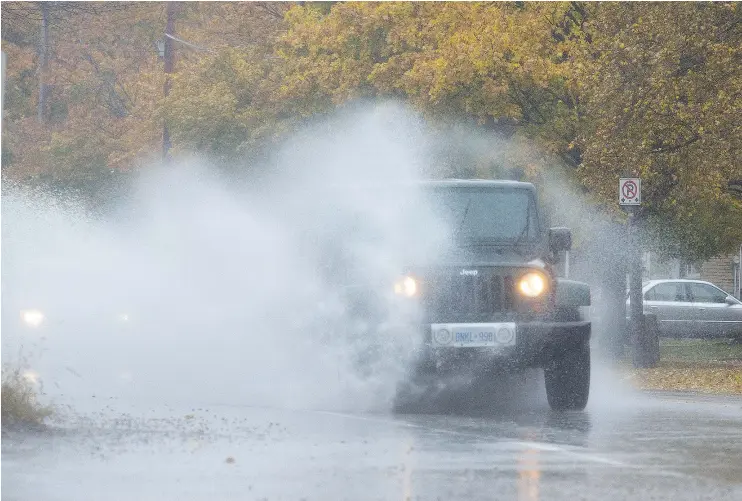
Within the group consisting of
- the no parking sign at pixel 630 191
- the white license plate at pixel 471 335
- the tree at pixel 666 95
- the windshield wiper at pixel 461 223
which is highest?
the tree at pixel 666 95

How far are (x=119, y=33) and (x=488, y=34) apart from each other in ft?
115

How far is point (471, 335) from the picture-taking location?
12.8m

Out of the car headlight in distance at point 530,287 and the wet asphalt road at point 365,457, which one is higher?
the car headlight in distance at point 530,287

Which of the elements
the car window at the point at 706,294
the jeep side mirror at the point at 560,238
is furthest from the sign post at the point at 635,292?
the car window at the point at 706,294

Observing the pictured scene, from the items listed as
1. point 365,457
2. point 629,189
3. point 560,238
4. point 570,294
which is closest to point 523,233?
point 560,238

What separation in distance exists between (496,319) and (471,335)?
0.30m

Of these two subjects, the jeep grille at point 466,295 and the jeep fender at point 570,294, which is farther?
the jeep fender at point 570,294

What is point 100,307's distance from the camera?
1975 cm

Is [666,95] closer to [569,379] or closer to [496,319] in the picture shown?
[569,379]

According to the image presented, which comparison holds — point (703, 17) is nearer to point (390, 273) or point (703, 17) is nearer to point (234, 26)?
point (390, 273)

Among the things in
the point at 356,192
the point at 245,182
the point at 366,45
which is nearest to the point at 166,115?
the point at 245,182

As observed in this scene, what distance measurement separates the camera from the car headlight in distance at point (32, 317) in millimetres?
18562

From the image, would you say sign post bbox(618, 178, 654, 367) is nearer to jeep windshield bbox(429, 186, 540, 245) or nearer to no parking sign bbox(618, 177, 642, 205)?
no parking sign bbox(618, 177, 642, 205)

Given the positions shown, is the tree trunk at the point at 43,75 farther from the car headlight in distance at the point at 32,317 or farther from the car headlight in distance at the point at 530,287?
the car headlight in distance at the point at 530,287
